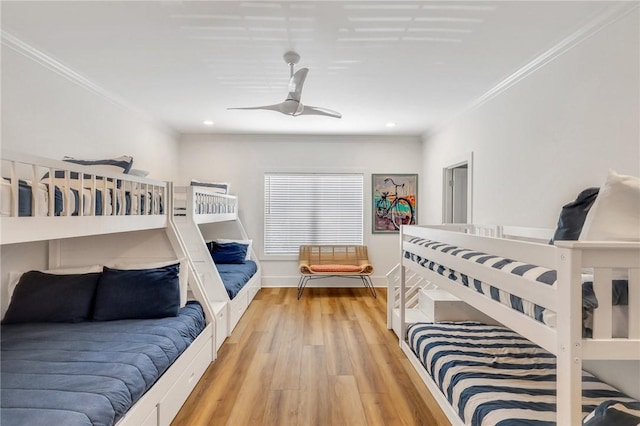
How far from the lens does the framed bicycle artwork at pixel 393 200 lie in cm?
524

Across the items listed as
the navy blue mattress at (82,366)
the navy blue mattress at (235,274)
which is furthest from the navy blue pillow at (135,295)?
the navy blue mattress at (235,274)

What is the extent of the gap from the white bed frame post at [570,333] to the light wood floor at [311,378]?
1.07m

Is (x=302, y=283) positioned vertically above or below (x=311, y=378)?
above

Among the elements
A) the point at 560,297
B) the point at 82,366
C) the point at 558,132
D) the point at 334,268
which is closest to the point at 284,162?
the point at 334,268

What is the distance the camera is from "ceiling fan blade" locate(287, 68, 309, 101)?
2.43m

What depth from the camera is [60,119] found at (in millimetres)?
2807

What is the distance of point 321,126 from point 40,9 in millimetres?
3173

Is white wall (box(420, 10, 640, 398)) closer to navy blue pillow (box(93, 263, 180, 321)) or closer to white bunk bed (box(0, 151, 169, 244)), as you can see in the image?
navy blue pillow (box(93, 263, 180, 321))

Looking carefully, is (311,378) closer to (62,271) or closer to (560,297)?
(560,297)

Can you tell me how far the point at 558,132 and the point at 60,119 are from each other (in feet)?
13.2

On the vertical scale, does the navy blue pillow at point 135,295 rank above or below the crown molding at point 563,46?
Answer: below

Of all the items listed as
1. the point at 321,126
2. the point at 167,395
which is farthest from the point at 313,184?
the point at 167,395

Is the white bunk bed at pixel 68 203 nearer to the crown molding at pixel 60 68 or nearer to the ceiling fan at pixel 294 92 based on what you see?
the crown molding at pixel 60 68

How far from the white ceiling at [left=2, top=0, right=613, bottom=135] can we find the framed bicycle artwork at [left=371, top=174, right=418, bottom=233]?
5.84 feet
